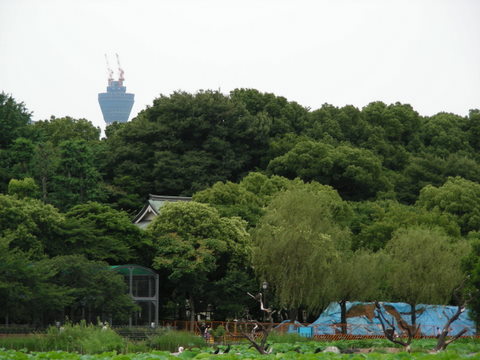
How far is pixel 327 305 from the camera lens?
1793 inches

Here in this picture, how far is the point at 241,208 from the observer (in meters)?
52.2

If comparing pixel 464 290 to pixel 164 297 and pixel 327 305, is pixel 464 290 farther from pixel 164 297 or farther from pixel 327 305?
pixel 164 297

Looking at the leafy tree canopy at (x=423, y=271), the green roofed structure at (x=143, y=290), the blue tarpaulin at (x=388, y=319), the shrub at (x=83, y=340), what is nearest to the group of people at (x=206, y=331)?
the green roofed structure at (x=143, y=290)

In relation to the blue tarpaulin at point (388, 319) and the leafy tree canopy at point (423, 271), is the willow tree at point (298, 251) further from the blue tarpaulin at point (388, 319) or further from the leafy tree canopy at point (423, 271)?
the leafy tree canopy at point (423, 271)

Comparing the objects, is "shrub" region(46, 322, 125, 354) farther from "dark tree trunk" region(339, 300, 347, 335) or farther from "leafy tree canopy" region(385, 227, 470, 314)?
Result: "leafy tree canopy" region(385, 227, 470, 314)

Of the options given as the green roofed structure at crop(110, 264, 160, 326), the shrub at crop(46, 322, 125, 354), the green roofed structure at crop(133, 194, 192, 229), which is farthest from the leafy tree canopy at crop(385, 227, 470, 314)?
the shrub at crop(46, 322, 125, 354)

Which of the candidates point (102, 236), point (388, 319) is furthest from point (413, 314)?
point (102, 236)

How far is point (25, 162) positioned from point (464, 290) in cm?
3011

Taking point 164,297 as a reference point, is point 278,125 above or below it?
above

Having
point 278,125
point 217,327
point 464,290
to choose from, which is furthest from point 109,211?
point 278,125

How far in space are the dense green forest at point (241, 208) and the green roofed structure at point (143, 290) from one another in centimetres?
104

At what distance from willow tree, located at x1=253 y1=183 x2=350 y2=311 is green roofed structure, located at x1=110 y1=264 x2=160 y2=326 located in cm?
500

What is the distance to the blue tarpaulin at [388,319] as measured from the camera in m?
44.7

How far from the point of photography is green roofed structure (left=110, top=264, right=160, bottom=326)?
150 ft
